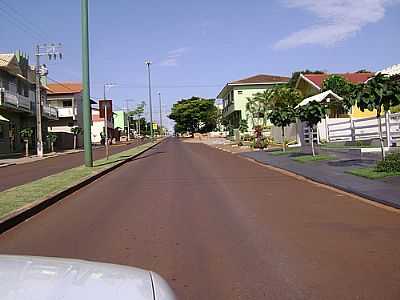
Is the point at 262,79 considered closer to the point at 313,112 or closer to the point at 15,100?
the point at 15,100

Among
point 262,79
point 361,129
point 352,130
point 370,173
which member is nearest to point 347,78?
point 352,130

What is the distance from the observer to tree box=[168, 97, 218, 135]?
344 feet

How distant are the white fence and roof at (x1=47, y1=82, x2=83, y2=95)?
42111 millimetres

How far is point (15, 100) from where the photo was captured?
4566 cm

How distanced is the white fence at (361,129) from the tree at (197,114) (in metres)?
69.0

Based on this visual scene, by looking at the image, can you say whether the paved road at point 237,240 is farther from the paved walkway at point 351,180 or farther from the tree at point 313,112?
the tree at point 313,112

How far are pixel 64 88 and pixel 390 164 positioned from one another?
61359 mm

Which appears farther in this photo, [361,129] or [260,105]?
[260,105]

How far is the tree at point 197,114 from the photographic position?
10475cm

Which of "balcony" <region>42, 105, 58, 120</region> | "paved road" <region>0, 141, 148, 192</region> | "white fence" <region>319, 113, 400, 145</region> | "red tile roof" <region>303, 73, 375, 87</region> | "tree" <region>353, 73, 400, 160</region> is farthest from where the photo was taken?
"balcony" <region>42, 105, 58, 120</region>

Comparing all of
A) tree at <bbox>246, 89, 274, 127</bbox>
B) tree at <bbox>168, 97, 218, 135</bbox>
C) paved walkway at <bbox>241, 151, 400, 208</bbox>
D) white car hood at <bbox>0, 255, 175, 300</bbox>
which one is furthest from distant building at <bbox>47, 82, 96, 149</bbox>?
white car hood at <bbox>0, 255, 175, 300</bbox>

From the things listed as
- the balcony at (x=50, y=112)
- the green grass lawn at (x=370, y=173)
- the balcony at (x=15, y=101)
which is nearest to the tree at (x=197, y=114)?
the balcony at (x=50, y=112)

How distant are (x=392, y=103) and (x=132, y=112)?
425ft

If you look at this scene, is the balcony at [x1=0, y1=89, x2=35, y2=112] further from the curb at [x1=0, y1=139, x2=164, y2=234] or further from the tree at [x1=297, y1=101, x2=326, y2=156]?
the curb at [x1=0, y1=139, x2=164, y2=234]
